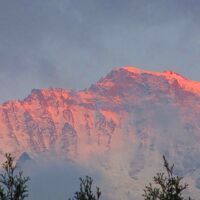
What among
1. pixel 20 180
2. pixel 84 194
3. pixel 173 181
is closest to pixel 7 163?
pixel 20 180

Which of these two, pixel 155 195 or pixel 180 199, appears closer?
pixel 180 199

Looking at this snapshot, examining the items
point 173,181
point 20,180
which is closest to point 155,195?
point 173,181

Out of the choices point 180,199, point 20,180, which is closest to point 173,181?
point 180,199

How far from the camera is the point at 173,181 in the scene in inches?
1937

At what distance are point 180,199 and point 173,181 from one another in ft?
6.41

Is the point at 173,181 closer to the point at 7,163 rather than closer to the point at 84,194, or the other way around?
the point at 84,194

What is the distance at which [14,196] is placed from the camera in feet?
155

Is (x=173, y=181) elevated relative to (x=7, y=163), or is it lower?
lower

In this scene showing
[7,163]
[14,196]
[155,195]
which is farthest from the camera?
[155,195]

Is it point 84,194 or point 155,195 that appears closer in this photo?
point 84,194

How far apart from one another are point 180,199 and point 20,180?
14798mm

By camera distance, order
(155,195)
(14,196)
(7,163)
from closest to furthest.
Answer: (14,196), (7,163), (155,195)

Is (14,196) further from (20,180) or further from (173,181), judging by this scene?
(173,181)

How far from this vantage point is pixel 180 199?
48.0m
